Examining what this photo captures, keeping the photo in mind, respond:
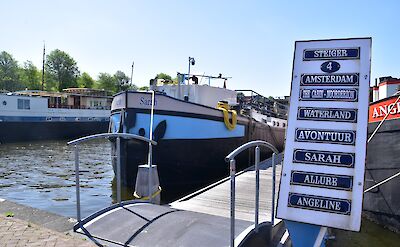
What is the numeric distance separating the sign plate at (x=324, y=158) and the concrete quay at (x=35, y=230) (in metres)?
2.47

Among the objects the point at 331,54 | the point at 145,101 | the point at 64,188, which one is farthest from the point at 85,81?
the point at 331,54

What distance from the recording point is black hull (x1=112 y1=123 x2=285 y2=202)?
33.2ft

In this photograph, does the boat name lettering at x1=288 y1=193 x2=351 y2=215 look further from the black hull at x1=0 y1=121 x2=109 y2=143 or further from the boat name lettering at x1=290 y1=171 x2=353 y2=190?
the black hull at x1=0 y1=121 x2=109 y2=143

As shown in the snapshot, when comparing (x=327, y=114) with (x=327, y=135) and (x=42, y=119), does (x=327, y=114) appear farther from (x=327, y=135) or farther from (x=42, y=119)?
(x=42, y=119)

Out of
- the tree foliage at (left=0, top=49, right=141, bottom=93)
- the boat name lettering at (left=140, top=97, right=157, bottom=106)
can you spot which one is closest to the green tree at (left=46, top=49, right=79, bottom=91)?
the tree foliage at (left=0, top=49, right=141, bottom=93)

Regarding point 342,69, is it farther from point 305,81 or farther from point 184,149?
point 184,149

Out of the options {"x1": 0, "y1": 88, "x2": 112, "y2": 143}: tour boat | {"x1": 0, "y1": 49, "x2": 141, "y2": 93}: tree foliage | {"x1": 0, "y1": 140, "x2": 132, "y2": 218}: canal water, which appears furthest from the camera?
{"x1": 0, "y1": 49, "x2": 141, "y2": 93}: tree foliage

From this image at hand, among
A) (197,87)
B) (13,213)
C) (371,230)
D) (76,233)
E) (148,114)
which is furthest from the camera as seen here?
(197,87)

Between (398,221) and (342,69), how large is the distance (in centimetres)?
445

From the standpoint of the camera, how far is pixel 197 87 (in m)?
13.3

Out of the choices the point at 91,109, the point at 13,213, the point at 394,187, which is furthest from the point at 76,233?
the point at 91,109

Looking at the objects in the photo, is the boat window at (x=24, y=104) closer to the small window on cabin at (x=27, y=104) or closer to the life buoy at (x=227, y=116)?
the small window on cabin at (x=27, y=104)

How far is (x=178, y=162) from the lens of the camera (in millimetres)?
10336

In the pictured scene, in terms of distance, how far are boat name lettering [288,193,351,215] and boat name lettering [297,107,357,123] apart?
783 millimetres
